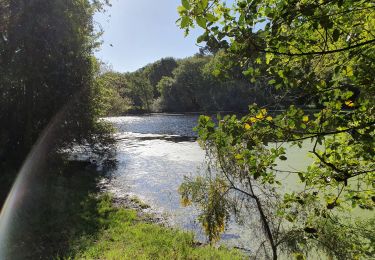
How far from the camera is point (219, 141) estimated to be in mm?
3281

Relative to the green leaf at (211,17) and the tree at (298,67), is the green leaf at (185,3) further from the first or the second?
the green leaf at (211,17)

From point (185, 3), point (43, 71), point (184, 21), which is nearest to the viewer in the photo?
point (185, 3)

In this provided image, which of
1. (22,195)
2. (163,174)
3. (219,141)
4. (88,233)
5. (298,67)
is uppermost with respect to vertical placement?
(298,67)

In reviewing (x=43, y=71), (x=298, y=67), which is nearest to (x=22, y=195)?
(x=43, y=71)

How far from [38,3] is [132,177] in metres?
12.3

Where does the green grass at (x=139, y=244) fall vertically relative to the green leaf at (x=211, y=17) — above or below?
below

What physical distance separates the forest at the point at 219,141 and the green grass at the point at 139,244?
7cm

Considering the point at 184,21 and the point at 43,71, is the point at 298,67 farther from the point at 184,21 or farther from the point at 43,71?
the point at 43,71

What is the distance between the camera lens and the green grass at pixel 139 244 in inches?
388

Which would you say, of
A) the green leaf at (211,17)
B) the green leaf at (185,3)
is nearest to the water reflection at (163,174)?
the green leaf at (211,17)

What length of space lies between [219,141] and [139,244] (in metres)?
8.68

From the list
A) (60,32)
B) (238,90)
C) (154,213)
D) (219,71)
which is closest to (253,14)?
(219,71)

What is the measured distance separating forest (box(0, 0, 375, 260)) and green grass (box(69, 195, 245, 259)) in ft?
Result: 0.22

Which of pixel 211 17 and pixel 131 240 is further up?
pixel 211 17
